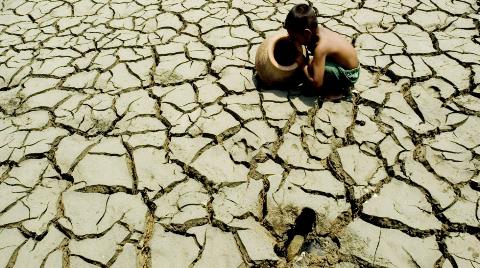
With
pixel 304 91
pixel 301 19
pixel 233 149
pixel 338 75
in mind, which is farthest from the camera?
pixel 304 91

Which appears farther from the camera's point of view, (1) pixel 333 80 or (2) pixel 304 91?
(2) pixel 304 91

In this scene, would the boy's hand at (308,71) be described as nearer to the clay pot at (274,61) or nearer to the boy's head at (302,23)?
the clay pot at (274,61)

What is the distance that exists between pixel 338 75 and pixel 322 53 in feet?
0.65

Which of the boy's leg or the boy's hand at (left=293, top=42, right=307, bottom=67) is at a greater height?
the boy's hand at (left=293, top=42, right=307, bottom=67)

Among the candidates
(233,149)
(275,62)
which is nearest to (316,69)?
(275,62)

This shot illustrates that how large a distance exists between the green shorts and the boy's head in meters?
0.26

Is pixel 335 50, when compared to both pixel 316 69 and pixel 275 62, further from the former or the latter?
pixel 275 62

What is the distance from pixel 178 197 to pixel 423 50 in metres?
2.05

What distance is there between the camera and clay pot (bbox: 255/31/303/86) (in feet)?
8.17

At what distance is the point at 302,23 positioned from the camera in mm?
2195

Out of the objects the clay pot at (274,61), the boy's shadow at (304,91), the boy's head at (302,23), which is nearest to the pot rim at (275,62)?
the clay pot at (274,61)

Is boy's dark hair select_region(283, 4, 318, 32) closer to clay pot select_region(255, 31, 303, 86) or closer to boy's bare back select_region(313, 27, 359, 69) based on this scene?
boy's bare back select_region(313, 27, 359, 69)

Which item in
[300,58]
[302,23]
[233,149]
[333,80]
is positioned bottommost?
[233,149]

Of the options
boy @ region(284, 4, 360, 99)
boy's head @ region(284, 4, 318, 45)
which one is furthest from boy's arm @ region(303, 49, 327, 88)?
boy's head @ region(284, 4, 318, 45)
